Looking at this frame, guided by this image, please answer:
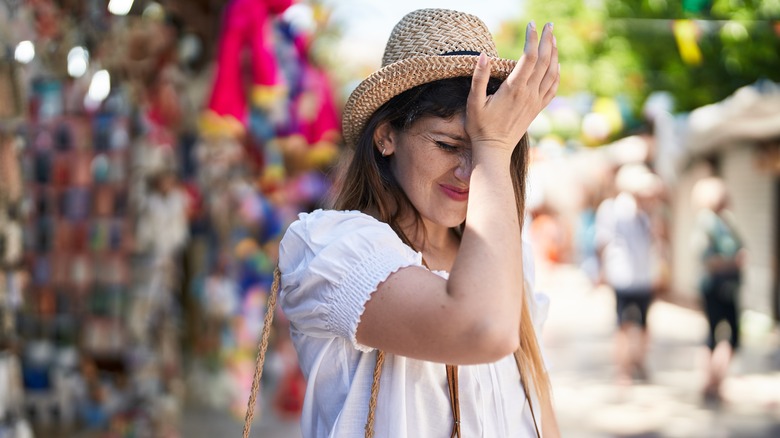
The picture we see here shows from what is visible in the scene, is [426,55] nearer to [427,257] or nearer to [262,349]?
[427,257]

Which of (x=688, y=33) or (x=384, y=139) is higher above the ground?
(x=688, y=33)

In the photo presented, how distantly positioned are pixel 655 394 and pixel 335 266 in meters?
6.13

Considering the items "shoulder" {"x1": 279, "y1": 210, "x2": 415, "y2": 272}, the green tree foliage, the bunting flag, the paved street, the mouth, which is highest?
the green tree foliage

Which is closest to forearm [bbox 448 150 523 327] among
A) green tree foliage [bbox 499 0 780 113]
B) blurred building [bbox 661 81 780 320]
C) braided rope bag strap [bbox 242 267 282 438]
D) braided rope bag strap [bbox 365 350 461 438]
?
braided rope bag strap [bbox 365 350 461 438]

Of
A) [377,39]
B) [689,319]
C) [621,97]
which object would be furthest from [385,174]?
[377,39]

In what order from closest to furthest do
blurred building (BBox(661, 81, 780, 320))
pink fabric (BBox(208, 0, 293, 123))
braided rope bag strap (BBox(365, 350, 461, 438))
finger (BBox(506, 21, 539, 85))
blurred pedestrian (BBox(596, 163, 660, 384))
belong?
finger (BBox(506, 21, 539, 85)) < braided rope bag strap (BBox(365, 350, 461, 438)) < pink fabric (BBox(208, 0, 293, 123)) < blurred pedestrian (BBox(596, 163, 660, 384)) < blurred building (BBox(661, 81, 780, 320))

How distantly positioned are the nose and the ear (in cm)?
17

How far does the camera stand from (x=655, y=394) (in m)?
6.87

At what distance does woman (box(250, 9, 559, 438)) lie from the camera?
1.29 m

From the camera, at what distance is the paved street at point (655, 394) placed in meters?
5.72

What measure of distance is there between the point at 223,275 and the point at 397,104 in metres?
3.99

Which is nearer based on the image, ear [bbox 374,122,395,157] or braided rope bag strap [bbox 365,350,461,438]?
braided rope bag strap [bbox 365,350,461,438]

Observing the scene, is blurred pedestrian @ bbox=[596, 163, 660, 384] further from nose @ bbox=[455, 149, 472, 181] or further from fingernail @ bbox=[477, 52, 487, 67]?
fingernail @ bbox=[477, 52, 487, 67]

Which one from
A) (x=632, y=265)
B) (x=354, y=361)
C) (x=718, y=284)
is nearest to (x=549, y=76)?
(x=354, y=361)
